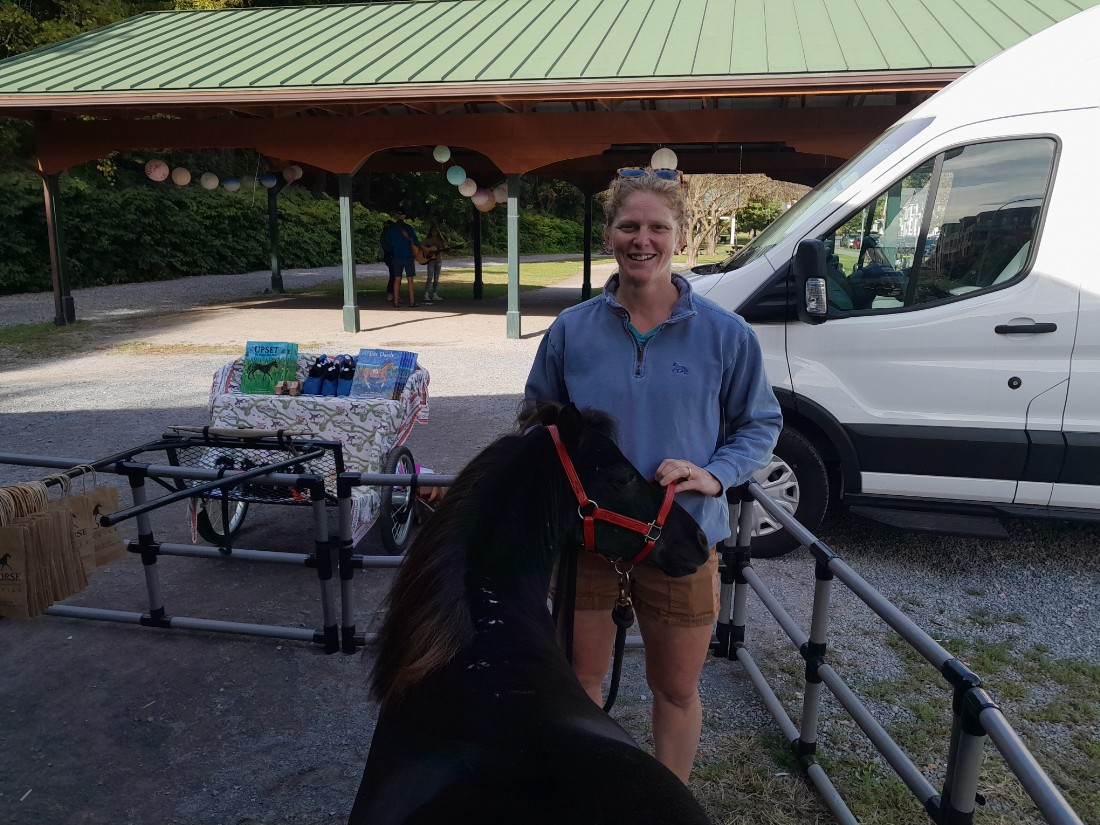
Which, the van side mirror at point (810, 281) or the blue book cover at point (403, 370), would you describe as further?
the blue book cover at point (403, 370)

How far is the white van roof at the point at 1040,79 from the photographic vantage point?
13.3 ft

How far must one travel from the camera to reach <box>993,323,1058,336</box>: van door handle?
13.1 feet

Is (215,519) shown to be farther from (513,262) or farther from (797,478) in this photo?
(513,262)

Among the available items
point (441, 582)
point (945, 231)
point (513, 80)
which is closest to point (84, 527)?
point (441, 582)

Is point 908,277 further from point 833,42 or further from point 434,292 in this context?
point 434,292

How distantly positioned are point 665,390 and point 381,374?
11.0 ft

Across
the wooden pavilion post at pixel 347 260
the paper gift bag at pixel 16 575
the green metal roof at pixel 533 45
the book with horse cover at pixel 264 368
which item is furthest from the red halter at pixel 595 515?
the wooden pavilion post at pixel 347 260

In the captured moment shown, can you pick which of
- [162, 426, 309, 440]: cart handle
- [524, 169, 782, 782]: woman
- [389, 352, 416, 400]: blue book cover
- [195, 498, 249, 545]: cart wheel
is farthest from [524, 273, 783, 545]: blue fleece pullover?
[195, 498, 249, 545]: cart wheel

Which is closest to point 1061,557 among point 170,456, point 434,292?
point 170,456

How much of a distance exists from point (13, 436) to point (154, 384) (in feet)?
7.49

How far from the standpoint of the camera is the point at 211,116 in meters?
13.6

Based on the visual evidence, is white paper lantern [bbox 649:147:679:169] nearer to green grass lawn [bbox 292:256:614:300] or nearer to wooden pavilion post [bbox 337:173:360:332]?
wooden pavilion post [bbox 337:173:360:332]

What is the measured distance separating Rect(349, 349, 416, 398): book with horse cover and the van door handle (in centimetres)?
333

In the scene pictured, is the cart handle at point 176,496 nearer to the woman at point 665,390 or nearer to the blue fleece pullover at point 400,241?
the woman at point 665,390
